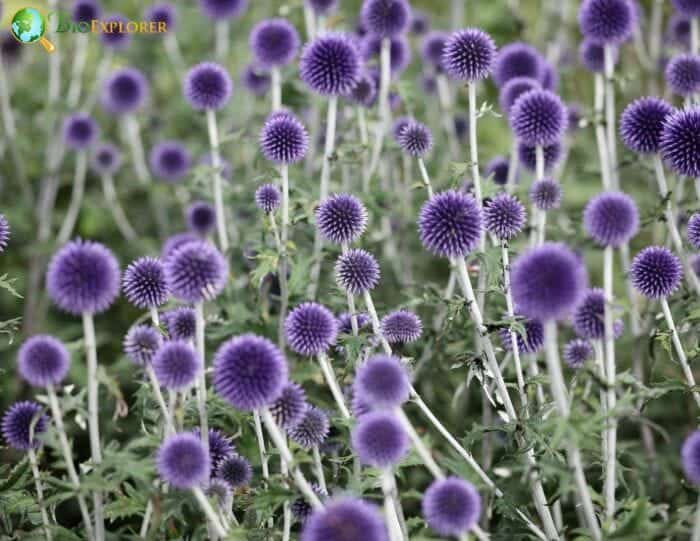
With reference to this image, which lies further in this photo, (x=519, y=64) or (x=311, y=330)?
(x=519, y=64)

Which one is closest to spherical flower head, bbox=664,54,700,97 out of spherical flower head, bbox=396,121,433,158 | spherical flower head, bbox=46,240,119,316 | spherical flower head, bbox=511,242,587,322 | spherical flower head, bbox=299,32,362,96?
spherical flower head, bbox=396,121,433,158

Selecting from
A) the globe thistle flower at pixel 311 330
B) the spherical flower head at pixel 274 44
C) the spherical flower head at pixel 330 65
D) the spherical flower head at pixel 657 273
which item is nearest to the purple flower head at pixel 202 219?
the spherical flower head at pixel 274 44

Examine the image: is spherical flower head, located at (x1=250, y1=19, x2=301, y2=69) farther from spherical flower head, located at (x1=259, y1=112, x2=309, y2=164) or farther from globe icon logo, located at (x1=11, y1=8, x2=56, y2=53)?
globe icon logo, located at (x1=11, y1=8, x2=56, y2=53)

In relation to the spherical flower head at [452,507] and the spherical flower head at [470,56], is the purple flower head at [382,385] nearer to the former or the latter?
the spherical flower head at [452,507]

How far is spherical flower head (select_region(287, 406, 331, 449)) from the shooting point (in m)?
2.79

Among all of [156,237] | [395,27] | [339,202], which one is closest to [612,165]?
[395,27]

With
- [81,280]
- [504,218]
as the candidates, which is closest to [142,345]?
[81,280]

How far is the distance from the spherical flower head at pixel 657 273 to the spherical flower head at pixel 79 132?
13.0 ft

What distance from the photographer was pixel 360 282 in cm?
296

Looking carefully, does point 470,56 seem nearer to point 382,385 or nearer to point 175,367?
point 382,385

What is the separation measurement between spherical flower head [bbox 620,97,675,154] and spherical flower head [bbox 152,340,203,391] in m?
2.18

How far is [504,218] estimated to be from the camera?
3.21 m

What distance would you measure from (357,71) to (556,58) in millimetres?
2639

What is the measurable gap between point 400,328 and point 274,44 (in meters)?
1.95
